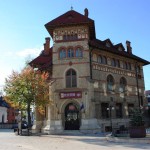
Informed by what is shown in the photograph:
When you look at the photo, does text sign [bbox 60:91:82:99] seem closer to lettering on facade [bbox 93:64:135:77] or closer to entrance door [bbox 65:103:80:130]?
entrance door [bbox 65:103:80:130]

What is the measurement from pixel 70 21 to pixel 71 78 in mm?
7323

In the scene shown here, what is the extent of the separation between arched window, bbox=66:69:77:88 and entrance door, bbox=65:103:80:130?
2.46 metres

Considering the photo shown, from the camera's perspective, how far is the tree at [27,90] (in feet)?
99.0

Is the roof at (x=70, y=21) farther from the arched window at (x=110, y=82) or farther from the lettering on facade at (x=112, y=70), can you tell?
the arched window at (x=110, y=82)

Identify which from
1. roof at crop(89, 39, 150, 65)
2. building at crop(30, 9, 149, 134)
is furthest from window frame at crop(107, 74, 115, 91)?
roof at crop(89, 39, 150, 65)

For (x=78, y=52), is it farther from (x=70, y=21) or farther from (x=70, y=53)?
(x=70, y=21)

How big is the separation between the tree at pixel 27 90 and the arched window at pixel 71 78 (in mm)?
2753

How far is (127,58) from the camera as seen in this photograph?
37.3 m

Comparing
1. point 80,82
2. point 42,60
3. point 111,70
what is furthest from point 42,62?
point 111,70

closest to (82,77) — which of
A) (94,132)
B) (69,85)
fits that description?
(69,85)

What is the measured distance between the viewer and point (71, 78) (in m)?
31.2

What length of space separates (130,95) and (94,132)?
32.2ft

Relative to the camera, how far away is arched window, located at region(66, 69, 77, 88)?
102 feet

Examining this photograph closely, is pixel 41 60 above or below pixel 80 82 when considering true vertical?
above
